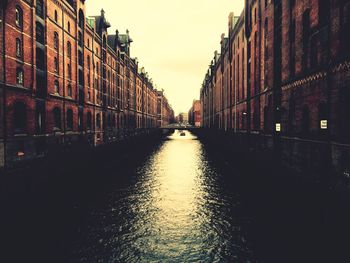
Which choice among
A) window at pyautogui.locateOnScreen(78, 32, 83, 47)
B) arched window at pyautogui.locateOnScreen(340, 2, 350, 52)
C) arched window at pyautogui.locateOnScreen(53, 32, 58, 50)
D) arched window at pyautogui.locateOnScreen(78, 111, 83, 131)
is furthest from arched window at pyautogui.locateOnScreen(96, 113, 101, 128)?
arched window at pyautogui.locateOnScreen(340, 2, 350, 52)

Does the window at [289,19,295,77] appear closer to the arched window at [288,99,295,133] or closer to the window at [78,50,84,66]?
the arched window at [288,99,295,133]

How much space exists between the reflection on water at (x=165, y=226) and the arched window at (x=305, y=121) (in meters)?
6.33

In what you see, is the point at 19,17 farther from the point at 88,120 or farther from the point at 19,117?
the point at 88,120

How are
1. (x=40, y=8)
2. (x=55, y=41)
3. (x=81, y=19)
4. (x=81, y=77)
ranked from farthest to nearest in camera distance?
(x=81, y=77) → (x=81, y=19) → (x=55, y=41) → (x=40, y=8)

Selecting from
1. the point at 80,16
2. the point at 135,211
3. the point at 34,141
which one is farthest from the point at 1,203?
the point at 80,16

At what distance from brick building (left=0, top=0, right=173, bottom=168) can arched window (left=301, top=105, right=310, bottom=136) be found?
20800 mm

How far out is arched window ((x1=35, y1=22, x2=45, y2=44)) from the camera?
2302cm

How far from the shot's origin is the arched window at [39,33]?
75.5ft

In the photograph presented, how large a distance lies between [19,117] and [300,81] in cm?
2147

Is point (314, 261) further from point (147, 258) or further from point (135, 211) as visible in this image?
point (135, 211)

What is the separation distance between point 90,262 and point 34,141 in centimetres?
1761

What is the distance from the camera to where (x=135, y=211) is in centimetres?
1190

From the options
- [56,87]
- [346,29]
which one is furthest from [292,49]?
[56,87]

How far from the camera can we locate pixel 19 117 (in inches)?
799
